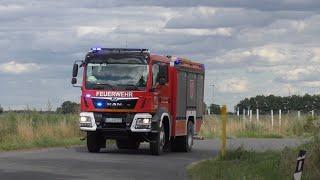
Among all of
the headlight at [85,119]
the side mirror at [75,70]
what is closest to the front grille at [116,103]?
the headlight at [85,119]

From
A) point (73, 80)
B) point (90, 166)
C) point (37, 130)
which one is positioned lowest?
point (90, 166)

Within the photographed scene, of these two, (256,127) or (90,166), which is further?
(256,127)

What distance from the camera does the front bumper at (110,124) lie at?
22.4 metres

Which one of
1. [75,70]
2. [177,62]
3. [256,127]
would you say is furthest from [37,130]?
[256,127]

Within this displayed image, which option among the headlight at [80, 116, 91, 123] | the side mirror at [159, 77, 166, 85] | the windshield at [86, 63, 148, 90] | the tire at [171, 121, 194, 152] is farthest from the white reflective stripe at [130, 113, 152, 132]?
the tire at [171, 121, 194, 152]

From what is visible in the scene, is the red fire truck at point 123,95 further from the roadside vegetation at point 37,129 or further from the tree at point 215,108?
the tree at point 215,108

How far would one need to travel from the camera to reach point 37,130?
100 ft

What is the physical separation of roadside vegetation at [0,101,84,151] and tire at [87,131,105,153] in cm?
328

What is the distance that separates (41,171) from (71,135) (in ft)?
50.6

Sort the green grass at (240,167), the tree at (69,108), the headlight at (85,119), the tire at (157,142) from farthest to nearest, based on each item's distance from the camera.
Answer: the tree at (69,108) → the tire at (157,142) → the headlight at (85,119) → the green grass at (240,167)

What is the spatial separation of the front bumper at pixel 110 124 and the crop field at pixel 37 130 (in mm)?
4099

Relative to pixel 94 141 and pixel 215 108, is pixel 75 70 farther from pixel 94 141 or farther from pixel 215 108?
pixel 215 108

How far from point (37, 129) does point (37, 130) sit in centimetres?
A: 16

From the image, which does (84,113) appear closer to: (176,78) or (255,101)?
(176,78)
